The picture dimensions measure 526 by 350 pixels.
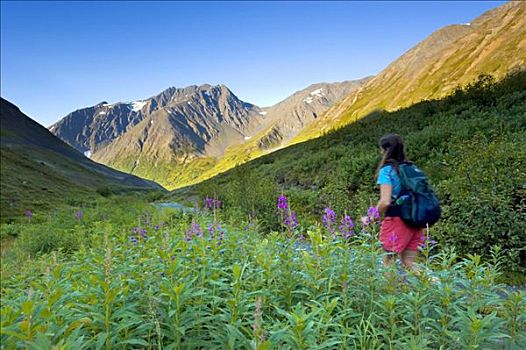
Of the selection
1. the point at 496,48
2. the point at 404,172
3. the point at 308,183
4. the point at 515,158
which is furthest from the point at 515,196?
the point at 496,48

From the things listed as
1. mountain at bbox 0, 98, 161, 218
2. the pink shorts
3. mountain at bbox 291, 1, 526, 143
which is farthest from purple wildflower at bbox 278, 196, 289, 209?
mountain at bbox 291, 1, 526, 143

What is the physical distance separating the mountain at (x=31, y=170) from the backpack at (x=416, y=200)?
39.1m

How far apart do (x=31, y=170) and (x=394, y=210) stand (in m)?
77.3

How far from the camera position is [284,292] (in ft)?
11.4

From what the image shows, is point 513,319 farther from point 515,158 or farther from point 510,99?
point 510,99

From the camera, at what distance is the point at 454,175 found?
9250 millimetres

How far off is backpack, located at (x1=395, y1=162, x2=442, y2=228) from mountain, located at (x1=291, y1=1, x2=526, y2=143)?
2202 inches

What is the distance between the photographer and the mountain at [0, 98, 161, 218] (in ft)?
150

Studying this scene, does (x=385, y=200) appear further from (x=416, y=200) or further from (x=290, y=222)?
(x=290, y=222)

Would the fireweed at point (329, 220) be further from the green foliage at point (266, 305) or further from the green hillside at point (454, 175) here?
the green hillside at point (454, 175)

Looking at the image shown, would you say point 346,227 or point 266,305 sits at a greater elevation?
point 346,227

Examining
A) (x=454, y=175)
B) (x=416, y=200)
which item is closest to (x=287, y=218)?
(x=416, y=200)

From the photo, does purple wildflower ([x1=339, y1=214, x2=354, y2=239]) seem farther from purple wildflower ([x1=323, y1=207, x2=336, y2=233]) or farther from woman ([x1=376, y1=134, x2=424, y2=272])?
woman ([x1=376, y1=134, x2=424, y2=272])

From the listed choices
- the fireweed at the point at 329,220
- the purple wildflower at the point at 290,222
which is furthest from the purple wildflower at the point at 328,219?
the purple wildflower at the point at 290,222
